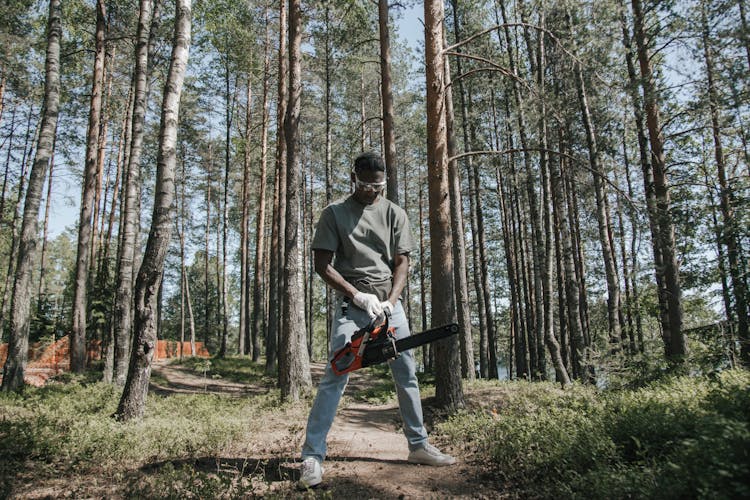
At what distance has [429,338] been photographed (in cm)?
323

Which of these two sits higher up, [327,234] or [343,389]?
[327,234]

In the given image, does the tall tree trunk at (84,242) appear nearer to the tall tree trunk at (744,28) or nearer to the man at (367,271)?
the man at (367,271)

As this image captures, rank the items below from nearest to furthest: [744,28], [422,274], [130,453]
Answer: [130,453], [744,28], [422,274]

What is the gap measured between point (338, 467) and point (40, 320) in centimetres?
1974

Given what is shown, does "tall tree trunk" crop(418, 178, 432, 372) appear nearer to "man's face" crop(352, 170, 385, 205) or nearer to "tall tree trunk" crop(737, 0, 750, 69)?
"tall tree trunk" crop(737, 0, 750, 69)

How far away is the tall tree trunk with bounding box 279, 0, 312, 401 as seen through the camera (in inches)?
327

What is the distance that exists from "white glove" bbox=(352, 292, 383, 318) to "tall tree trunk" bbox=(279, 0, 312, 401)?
520 cm

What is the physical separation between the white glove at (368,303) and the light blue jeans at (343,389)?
155 millimetres

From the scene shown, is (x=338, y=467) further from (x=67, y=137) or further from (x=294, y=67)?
(x=67, y=137)

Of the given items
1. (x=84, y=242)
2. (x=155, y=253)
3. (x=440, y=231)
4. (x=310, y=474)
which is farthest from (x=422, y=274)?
(x=310, y=474)

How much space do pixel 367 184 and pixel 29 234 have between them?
9098mm

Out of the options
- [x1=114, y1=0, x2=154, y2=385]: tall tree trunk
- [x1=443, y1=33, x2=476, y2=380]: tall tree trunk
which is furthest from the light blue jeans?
[x1=114, y1=0, x2=154, y2=385]: tall tree trunk

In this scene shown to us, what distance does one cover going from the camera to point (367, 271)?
3.56 meters

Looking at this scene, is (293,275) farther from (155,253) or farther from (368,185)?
(368,185)
